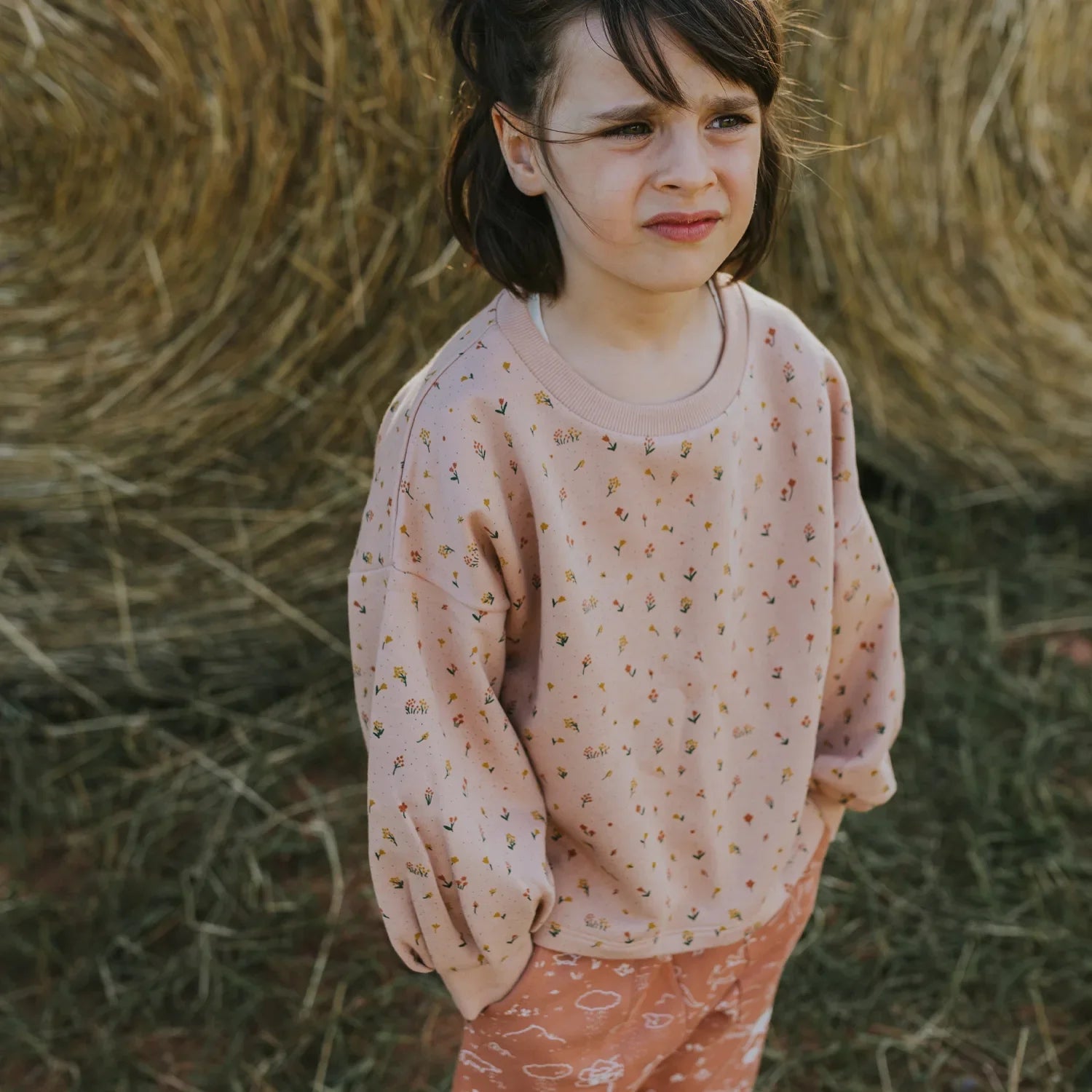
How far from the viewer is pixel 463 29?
101 cm

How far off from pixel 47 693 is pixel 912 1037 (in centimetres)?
139

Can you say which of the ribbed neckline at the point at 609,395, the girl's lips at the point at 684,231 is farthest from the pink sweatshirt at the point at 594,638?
the girl's lips at the point at 684,231

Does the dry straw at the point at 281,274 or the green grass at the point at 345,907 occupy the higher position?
the dry straw at the point at 281,274

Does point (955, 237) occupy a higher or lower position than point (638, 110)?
lower

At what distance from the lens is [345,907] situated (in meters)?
1.94

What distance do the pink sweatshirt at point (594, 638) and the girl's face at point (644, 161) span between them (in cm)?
10

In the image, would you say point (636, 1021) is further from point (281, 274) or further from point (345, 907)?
point (281, 274)

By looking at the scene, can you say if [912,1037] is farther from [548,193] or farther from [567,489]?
[548,193]

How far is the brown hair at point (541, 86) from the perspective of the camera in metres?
0.88

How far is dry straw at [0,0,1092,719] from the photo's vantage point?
1833 mm

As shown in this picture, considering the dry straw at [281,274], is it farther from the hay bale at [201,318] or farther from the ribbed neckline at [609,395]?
the ribbed neckline at [609,395]

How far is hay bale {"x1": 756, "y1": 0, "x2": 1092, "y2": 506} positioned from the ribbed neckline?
1.08m

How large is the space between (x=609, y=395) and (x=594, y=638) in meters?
0.17

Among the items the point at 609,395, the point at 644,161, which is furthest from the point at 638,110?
the point at 609,395
